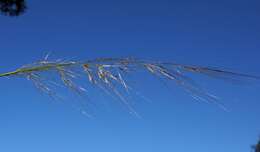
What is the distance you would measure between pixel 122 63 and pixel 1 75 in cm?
22

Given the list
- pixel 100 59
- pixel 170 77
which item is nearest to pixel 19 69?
pixel 100 59

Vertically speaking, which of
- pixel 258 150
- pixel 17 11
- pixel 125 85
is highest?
pixel 17 11

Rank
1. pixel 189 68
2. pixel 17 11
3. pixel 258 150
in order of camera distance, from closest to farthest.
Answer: pixel 189 68 → pixel 17 11 → pixel 258 150

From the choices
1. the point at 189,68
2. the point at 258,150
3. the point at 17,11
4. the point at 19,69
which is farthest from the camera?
the point at 258,150

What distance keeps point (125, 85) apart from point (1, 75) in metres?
→ 0.23

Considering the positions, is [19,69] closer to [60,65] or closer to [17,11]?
[60,65]

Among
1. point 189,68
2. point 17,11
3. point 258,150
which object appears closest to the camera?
point 189,68

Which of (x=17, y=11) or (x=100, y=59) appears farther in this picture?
(x=17, y=11)

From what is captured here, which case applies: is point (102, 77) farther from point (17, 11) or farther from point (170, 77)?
point (17, 11)

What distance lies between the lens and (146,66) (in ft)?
3.01

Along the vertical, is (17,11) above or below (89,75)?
above

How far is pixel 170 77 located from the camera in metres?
0.92

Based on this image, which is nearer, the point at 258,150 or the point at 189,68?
the point at 189,68

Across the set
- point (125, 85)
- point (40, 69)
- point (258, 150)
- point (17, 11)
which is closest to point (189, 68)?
point (125, 85)
